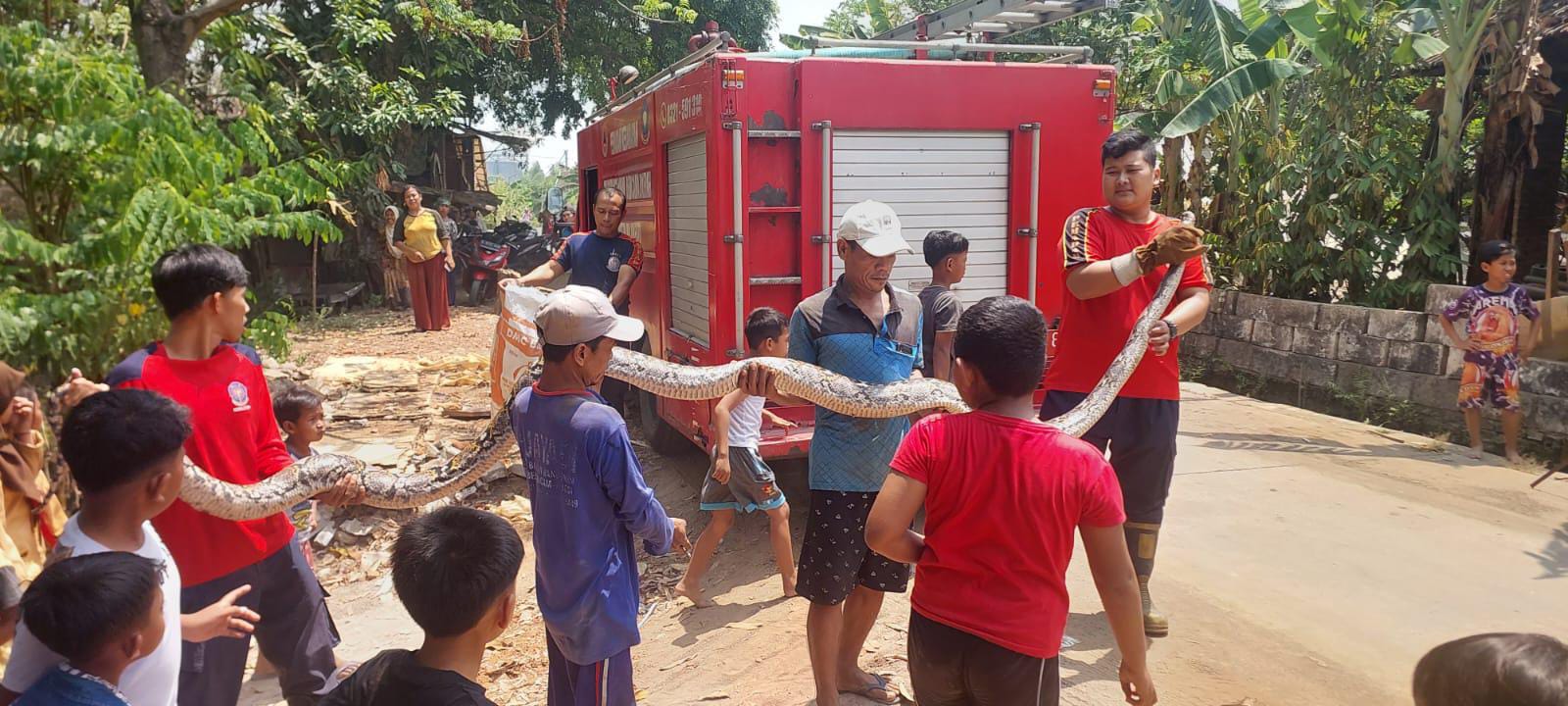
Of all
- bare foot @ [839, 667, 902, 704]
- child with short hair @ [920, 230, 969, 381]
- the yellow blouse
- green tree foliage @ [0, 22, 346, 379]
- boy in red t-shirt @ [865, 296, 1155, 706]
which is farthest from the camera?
the yellow blouse

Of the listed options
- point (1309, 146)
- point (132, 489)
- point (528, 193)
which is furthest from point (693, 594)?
point (528, 193)

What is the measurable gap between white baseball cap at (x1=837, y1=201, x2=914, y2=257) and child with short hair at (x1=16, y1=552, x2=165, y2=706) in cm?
235

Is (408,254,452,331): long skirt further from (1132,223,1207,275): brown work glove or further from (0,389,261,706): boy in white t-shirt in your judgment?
(1132,223,1207,275): brown work glove

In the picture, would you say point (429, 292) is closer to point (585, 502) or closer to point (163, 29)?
point (163, 29)

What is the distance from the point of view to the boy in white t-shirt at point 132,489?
2199 mm

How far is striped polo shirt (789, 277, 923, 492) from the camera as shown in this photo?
11.1 ft

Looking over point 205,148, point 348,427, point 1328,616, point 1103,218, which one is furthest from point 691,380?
point 348,427

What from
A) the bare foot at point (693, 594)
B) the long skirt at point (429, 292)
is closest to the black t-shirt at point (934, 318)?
the bare foot at point (693, 594)

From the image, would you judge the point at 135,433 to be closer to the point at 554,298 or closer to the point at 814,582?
the point at 554,298

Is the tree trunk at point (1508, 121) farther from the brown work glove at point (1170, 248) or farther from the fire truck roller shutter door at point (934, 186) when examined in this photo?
the brown work glove at point (1170, 248)

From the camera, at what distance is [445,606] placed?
1924 mm

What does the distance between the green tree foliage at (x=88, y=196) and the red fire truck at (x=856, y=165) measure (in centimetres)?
278

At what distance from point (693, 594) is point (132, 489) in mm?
2914

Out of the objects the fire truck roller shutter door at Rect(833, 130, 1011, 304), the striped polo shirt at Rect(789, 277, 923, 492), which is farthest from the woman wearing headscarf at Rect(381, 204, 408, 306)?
the striped polo shirt at Rect(789, 277, 923, 492)
